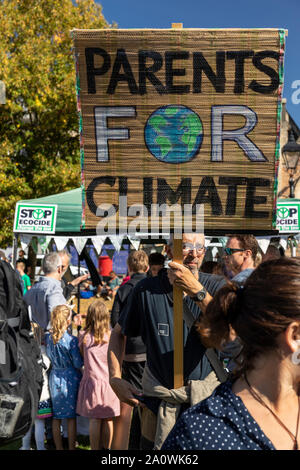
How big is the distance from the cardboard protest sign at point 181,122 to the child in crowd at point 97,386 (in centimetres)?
270

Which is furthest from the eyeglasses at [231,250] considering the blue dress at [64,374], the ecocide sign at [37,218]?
the ecocide sign at [37,218]

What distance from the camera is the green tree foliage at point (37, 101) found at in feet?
56.3

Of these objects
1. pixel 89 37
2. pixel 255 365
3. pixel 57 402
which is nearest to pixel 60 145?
pixel 57 402

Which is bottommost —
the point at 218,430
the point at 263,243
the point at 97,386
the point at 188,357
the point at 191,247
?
the point at 97,386

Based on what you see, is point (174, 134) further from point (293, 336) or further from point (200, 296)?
point (293, 336)

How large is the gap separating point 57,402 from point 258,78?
392 cm

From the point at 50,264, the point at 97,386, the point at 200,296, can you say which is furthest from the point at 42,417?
the point at 200,296

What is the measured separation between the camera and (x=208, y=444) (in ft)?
5.25

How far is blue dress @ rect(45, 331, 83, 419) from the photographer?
5434 millimetres

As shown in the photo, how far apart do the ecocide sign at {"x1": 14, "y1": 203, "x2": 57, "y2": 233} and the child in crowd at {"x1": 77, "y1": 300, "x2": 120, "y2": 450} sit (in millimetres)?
3174

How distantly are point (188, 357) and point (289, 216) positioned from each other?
6.42 meters

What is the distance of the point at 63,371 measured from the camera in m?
5.50

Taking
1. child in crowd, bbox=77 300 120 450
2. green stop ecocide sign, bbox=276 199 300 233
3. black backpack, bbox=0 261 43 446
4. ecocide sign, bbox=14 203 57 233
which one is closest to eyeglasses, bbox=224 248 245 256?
black backpack, bbox=0 261 43 446

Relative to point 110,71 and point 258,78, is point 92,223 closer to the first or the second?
point 110,71
